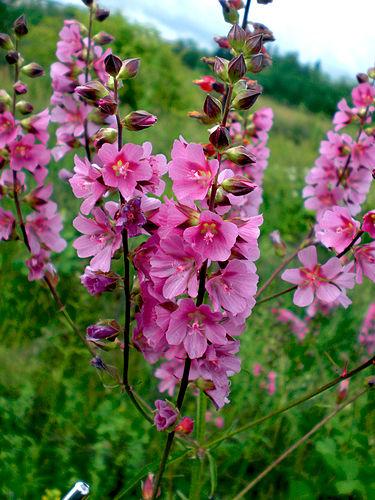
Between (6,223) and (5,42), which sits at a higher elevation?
(5,42)

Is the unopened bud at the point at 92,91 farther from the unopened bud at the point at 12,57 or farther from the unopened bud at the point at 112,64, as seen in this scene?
the unopened bud at the point at 12,57

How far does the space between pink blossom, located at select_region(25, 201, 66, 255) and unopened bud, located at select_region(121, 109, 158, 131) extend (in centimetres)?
87

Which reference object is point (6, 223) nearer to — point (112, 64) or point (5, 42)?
point (5, 42)

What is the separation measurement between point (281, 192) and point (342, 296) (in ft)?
18.6

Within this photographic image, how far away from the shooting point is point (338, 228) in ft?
4.81

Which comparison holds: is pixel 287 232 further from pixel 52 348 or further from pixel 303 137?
pixel 303 137

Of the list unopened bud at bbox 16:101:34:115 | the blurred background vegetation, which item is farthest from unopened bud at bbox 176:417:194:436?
unopened bud at bbox 16:101:34:115

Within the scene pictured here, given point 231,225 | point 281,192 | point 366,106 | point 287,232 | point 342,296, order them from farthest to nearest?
point 281,192 → point 287,232 → point 366,106 → point 342,296 → point 231,225

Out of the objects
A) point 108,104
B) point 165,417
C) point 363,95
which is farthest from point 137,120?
point 363,95

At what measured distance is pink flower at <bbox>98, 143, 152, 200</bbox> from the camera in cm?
99

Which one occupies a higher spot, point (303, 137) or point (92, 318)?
point (92, 318)

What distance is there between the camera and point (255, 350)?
3289 mm

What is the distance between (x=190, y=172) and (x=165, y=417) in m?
0.65

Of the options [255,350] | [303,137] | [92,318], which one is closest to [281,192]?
[255,350]
